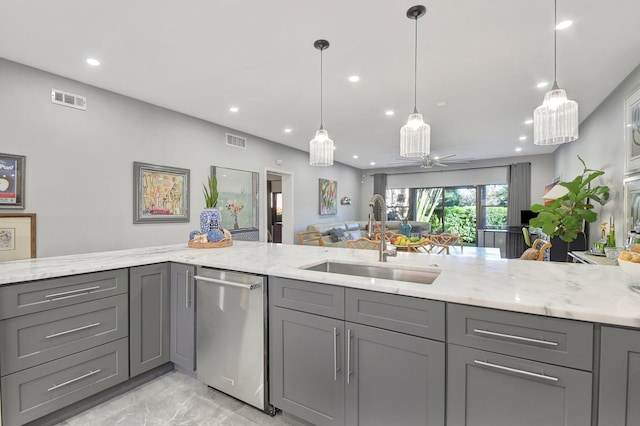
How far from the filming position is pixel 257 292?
1.80 metres

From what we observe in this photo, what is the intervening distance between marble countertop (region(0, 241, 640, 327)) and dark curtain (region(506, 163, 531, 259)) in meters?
6.54

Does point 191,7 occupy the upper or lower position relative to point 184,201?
upper

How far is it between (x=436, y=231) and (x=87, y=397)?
868 cm

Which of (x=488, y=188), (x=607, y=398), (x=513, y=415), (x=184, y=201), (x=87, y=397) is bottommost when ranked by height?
(x=87, y=397)

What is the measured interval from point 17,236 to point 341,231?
5602 mm

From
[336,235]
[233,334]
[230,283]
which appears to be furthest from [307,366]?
[336,235]

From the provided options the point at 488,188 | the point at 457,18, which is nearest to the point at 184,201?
the point at 457,18

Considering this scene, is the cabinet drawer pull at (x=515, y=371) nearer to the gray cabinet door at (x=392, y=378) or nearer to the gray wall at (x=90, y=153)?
the gray cabinet door at (x=392, y=378)

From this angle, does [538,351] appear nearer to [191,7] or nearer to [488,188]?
[191,7]

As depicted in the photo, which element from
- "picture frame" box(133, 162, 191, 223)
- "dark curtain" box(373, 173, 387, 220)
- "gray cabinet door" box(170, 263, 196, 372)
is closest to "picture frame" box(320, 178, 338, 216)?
"dark curtain" box(373, 173, 387, 220)

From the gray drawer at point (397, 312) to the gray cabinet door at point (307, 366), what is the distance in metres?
0.15

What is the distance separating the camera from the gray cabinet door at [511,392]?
1040mm

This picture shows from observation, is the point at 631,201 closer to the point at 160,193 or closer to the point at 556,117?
the point at 556,117

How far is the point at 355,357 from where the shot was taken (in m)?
1.48
